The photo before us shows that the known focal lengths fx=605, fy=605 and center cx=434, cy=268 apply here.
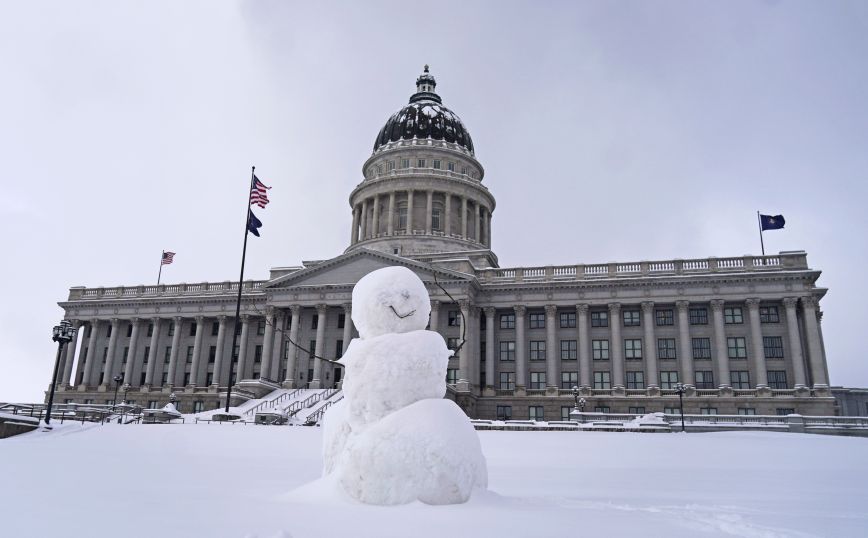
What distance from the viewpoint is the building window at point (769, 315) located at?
5128 centimetres

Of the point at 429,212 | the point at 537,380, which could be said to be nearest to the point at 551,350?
the point at 537,380

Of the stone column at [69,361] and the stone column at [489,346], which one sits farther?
the stone column at [69,361]

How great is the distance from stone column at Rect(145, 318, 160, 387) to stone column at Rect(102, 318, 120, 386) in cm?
397

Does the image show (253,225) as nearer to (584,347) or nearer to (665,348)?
(584,347)

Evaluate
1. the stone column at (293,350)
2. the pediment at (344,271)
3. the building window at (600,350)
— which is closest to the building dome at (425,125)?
the pediment at (344,271)

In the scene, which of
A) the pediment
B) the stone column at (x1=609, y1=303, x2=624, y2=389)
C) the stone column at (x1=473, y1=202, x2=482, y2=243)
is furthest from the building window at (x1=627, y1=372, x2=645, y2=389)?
the stone column at (x1=473, y1=202, x2=482, y2=243)

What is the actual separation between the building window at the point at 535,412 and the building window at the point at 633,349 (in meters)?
8.99

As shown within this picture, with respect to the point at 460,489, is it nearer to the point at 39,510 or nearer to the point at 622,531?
the point at 622,531

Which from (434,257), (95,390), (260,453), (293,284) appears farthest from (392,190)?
(260,453)

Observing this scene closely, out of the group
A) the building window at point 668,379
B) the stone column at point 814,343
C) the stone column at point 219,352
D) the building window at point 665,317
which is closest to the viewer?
the stone column at point 814,343

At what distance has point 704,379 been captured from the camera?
5144 centimetres

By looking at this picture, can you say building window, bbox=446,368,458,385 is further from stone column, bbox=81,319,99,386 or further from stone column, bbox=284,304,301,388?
stone column, bbox=81,319,99,386

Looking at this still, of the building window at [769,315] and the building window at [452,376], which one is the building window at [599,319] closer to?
the building window at [769,315]

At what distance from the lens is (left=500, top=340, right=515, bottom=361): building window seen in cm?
5666
